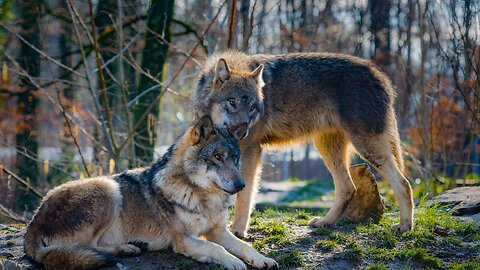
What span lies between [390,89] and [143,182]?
9.62ft

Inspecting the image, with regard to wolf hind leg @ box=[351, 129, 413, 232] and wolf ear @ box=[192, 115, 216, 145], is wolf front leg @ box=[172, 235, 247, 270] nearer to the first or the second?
wolf ear @ box=[192, 115, 216, 145]

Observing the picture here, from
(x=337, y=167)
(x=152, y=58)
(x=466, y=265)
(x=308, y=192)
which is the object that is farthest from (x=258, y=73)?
(x=308, y=192)

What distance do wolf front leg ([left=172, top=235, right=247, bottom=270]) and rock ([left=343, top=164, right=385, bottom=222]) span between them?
82.2 inches

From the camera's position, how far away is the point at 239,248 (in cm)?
519

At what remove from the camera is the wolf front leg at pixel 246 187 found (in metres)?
5.99

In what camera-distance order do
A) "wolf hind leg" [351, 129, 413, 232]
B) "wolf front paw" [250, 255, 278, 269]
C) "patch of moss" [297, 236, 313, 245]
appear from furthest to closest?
"wolf hind leg" [351, 129, 413, 232], "patch of moss" [297, 236, 313, 245], "wolf front paw" [250, 255, 278, 269]

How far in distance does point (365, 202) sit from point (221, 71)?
2.13 m

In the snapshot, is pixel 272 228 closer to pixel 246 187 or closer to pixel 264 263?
pixel 246 187

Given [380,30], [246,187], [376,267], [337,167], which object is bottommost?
[376,267]

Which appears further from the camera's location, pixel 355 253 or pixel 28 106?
pixel 28 106

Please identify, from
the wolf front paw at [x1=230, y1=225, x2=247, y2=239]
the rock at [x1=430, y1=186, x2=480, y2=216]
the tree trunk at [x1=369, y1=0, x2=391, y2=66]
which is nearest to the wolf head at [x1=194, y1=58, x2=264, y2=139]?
the wolf front paw at [x1=230, y1=225, x2=247, y2=239]

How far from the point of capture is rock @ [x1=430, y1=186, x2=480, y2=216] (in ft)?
22.5

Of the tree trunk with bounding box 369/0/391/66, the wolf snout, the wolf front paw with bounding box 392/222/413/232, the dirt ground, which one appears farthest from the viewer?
the tree trunk with bounding box 369/0/391/66

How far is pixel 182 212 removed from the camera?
5.22 metres
